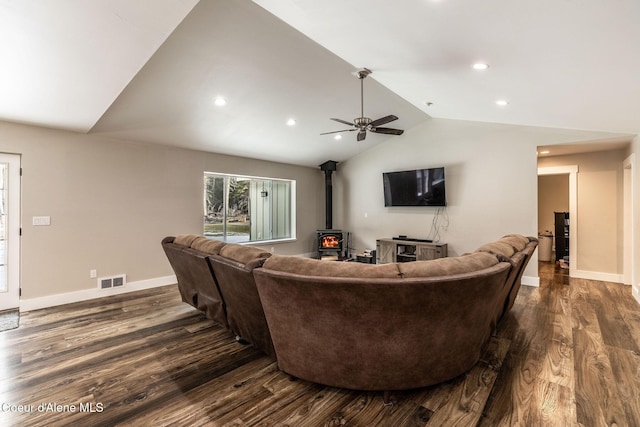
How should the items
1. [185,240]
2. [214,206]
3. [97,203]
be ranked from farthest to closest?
[214,206]
[97,203]
[185,240]

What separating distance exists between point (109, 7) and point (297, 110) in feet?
9.40

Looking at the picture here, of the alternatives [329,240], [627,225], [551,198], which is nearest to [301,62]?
[329,240]

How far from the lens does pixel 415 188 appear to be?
615 centimetres

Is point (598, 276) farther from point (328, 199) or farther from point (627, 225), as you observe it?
point (328, 199)

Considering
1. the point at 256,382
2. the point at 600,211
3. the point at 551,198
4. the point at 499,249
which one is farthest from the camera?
the point at 551,198

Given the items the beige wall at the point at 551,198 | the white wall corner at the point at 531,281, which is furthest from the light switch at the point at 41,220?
the beige wall at the point at 551,198

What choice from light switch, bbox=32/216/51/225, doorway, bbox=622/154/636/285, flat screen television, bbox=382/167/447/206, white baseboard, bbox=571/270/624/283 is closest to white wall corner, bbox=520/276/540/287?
white baseboard, bbox=571/270/624/283

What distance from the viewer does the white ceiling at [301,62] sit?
208cm

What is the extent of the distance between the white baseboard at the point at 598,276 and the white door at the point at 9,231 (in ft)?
28.3

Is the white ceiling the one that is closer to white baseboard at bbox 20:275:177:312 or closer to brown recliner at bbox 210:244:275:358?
brown recliner at bbox 210:244:275:358

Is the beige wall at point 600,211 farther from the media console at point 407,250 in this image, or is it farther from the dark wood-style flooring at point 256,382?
the media console at point 407,250

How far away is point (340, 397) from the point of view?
6.56 feet

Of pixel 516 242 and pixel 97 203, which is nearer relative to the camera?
pixel 516 242

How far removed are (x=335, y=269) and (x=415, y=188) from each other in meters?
4.80
